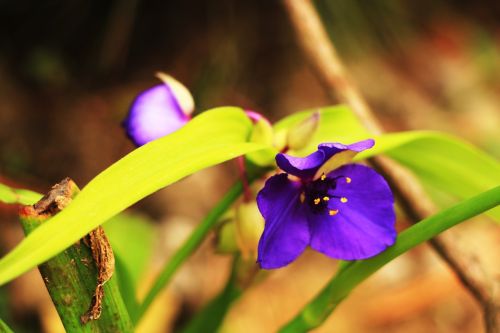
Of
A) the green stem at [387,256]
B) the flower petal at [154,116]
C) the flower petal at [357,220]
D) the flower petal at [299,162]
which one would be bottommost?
the green stem at [387,256]

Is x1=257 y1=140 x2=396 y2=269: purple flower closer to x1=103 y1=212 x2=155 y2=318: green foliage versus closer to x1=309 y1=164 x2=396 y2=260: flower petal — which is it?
x1=309 y1=164 x2=396 y2=260: flower petal

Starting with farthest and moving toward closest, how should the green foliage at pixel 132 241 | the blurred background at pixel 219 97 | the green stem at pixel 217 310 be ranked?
the blurred background at pixel 219 97
the green foliage at pixel 132 241
the green stem at pixel 217 310

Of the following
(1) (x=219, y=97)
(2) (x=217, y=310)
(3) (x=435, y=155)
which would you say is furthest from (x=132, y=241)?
(1) (x=219, y=97)

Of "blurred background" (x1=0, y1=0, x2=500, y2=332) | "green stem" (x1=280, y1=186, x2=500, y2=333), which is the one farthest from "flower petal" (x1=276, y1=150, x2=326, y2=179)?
"blurred background" (x1=0, y1=0, x2=500, y2=332)

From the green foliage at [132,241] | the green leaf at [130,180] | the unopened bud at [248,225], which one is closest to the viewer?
the green leaf at [130,180]

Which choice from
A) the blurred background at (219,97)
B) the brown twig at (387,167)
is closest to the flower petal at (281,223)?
the brown twig at (387,167)

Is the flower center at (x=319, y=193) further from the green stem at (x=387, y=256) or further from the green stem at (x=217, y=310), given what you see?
the green stem at (x=217, y=310)

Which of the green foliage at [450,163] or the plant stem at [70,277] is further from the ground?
the plant stem at [70,277]

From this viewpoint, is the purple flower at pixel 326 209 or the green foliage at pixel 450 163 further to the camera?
the green foliage at pixel 450 163
